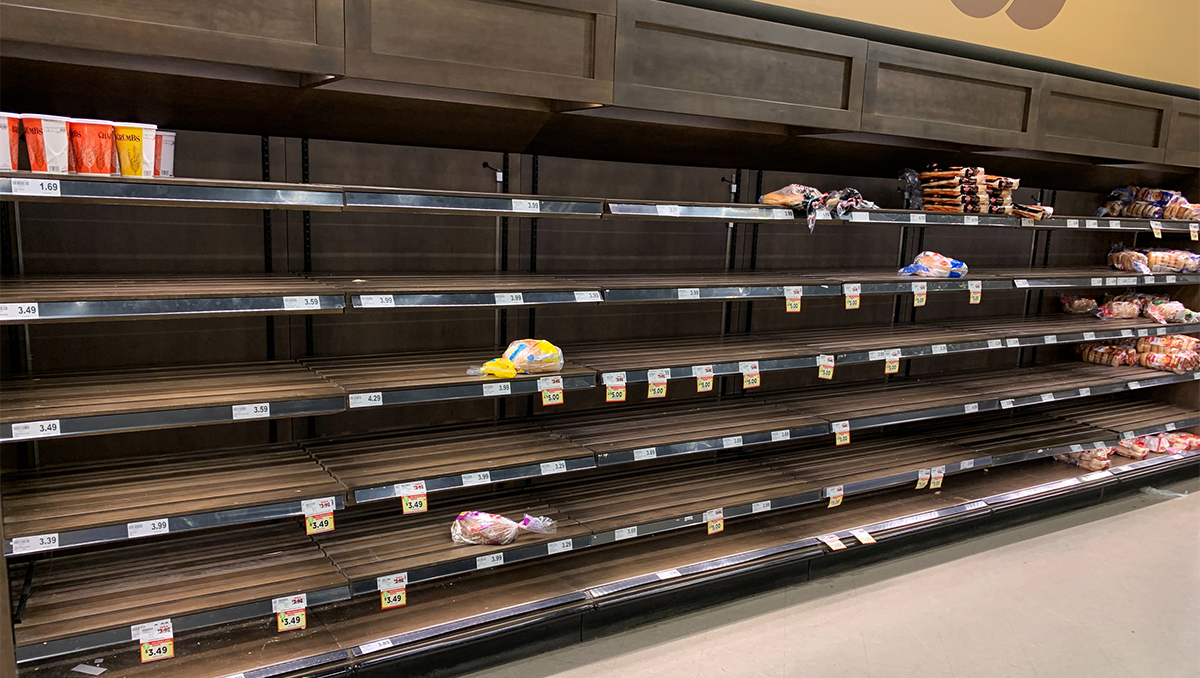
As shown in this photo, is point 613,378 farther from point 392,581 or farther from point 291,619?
point 291,619

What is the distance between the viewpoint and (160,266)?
272 cm

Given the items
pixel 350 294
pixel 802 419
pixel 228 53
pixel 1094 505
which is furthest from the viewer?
pixel 1094 505

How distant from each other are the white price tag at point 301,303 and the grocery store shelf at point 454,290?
0.33 ft

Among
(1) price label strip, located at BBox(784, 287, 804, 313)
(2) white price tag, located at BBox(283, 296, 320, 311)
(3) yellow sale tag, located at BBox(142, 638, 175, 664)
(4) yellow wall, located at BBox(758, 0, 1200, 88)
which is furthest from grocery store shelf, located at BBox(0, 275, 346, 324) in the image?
(4) yellow wall, located at BBox(758, 0, 1200, 88)

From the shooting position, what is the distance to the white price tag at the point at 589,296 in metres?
2.86

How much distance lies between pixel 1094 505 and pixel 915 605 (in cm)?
193

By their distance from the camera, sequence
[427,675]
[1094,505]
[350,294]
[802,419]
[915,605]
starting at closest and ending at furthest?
[350,294]
[427,675]
[915,605]
[802,419]
[1094,505]

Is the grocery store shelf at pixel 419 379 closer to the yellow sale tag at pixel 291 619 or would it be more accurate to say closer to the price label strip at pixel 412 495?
the price label strip at pixel 412 495

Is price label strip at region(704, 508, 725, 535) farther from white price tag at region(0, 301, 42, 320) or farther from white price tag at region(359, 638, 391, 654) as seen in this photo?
white price tag at region(0, 301, 42, 320)

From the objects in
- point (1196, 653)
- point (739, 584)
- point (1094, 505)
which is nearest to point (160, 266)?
point (739, 584)

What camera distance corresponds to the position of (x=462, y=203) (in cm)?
260

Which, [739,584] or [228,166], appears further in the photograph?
[739,584]

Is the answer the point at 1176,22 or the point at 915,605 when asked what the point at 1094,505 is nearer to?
the point at 915,605

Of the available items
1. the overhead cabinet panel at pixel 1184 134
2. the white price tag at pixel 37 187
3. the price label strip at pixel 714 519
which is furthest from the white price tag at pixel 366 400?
the overhead cabinet panel at pixel 1184 134
